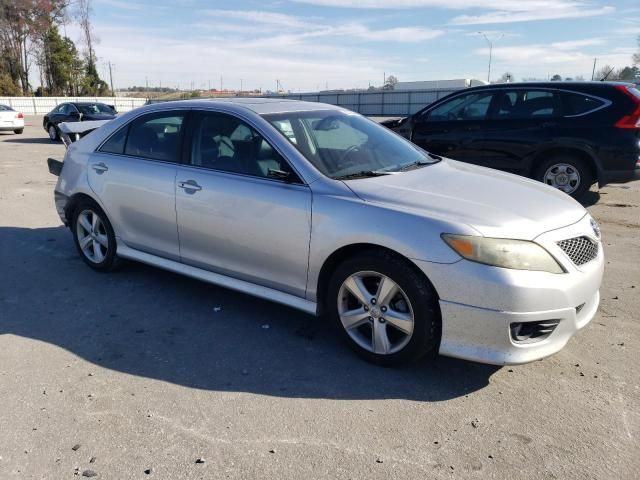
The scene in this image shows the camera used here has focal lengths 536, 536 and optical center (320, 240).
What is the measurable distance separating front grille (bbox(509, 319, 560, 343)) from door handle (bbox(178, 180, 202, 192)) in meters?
2.45

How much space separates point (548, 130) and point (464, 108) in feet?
4.37

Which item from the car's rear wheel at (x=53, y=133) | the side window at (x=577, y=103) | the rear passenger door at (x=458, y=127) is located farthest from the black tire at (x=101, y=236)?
the car's rear wheel at (x=53, y=133)

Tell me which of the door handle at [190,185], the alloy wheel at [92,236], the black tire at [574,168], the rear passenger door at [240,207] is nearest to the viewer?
the rear passenger door at [240,207]

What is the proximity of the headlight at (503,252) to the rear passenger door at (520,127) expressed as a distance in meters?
5.16

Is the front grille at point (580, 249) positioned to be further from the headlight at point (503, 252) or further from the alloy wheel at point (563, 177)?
the alloy wheel at point (563, 177)

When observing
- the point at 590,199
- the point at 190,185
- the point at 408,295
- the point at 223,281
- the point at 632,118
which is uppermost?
the point at 632,118

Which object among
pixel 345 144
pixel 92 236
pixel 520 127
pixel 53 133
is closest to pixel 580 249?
pixel 345 144

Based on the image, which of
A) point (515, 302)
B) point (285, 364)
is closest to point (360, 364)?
point (285, 364)

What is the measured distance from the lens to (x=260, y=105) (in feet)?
14.2

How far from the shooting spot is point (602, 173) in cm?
731

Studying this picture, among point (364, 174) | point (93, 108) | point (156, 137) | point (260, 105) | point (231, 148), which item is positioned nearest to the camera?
point (364, 174)

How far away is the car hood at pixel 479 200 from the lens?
121 inches

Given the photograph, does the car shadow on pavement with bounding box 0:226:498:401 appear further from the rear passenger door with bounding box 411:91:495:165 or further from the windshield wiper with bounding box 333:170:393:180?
the rear passenger door with bounding box 411:91:495:165

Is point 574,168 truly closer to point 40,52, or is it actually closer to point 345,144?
point 345,144
